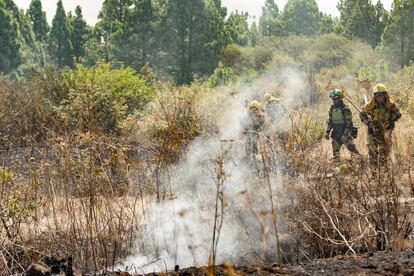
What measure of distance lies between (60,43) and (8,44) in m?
9.94

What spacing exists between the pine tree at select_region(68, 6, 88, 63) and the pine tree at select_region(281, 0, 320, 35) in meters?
19.8

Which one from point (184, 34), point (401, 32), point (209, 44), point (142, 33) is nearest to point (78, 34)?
point (142, 33)

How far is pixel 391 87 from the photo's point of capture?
16672 millimetres

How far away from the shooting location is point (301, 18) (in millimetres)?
55094

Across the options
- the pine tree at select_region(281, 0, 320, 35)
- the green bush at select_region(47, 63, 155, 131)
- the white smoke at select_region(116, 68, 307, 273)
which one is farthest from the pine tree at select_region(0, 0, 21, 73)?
the white smoke at select_region(116, 68, 307, 273)

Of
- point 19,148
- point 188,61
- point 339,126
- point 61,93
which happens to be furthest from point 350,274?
point 188,61

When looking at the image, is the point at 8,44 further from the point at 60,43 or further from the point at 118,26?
the point at 60,43

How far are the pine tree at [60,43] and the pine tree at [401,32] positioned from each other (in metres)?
25.8

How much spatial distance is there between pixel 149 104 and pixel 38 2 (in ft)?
156

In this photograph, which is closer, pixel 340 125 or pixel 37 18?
pixel 340 125

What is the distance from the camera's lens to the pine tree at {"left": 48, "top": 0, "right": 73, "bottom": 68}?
1784 inches

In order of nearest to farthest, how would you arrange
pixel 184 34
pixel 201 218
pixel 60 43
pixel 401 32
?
pixel 201 218 < pixel 401 32 < pixel 184 34 < pixel 60 43

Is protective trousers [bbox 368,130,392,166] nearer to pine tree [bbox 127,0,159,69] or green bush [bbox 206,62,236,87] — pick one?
green bush [bbox 206,62,236,87]

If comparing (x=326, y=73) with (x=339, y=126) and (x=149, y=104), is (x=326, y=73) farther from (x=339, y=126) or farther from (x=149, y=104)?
(x=339, y=126)
